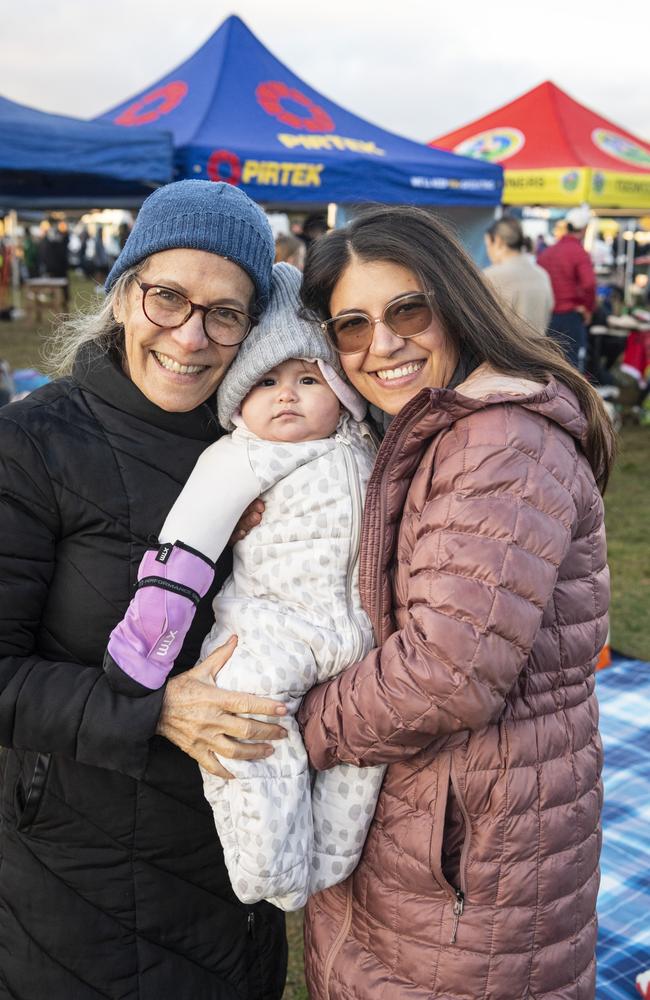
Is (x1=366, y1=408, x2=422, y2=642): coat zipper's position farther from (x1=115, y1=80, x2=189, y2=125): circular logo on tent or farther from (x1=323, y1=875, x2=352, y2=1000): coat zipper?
(x1=115, y1=80, x2=189, y2=125): circular logo on tent

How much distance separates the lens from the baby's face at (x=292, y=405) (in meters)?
1.78

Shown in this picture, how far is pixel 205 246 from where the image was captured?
5.48 feet

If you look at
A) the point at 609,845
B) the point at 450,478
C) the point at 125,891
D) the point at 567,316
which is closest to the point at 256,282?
the point at 450,478

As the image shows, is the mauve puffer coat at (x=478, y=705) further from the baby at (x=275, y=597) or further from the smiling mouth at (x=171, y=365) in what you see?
the smiling mouth at (x=171, y=365)

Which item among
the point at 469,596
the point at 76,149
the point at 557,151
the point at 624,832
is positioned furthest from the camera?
the point at 557,151

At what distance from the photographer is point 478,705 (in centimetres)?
144

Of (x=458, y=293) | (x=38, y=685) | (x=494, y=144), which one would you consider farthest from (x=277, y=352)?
(x=494, y=144)

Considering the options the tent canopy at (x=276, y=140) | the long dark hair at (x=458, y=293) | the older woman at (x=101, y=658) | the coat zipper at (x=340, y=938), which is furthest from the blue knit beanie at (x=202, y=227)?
the tent canopy at (x=276, y=140)

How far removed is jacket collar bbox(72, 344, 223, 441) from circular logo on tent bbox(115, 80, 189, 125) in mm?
7462

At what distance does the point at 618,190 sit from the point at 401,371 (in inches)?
472

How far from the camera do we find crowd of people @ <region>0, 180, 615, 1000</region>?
151 cm

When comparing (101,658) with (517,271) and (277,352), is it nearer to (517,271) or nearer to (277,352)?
(277,352)

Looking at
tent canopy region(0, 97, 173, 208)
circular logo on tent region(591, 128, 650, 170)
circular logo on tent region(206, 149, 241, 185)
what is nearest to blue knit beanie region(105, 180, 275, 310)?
tent canopy region(0, 97, 173, 208)

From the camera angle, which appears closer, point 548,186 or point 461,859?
point 461,859
